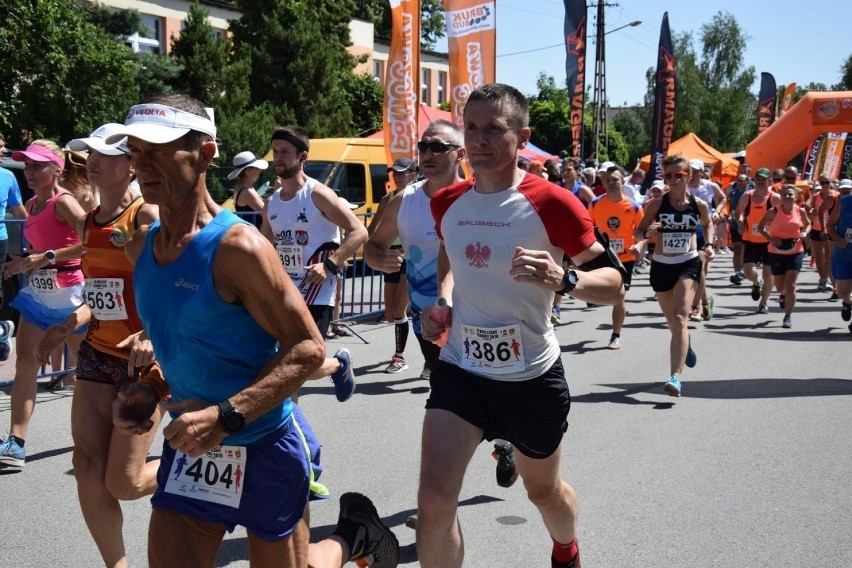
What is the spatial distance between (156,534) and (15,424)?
11.6ft

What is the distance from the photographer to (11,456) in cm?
561

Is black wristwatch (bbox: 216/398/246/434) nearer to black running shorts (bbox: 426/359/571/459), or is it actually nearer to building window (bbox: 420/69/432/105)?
black running shorts (bbox: 426/359/571/459)

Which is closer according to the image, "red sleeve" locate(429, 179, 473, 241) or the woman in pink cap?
"red sleeve" locate(429, 179, 473, 241)

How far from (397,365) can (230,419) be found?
6.51 metres

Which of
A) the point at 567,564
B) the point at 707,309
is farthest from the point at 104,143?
the point at 707,309

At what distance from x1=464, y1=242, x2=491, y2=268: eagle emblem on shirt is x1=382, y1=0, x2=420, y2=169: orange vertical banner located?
960 centimetres

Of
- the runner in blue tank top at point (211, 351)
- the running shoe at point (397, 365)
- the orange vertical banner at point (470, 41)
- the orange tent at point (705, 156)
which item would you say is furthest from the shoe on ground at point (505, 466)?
the orange tent at point (705, 156)

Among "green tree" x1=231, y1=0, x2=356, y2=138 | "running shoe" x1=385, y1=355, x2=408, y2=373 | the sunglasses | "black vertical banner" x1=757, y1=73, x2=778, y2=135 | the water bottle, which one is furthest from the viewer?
"black vertical banner" x1=757, y1=73, x2=778, y2=135

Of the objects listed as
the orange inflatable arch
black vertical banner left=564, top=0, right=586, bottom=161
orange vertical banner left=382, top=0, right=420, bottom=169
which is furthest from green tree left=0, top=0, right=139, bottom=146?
the orange inflatable arch

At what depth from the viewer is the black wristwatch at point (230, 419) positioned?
2.38 metres

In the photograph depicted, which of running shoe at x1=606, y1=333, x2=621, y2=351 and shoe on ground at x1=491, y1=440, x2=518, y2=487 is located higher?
shoe on ground at x1=491, y1=440, x2=518, y2=487

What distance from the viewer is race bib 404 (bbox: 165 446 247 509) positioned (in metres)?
2.65

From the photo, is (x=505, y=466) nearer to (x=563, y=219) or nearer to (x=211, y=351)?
(x=563, y=219)

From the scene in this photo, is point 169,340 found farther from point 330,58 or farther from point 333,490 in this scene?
point 330,58
